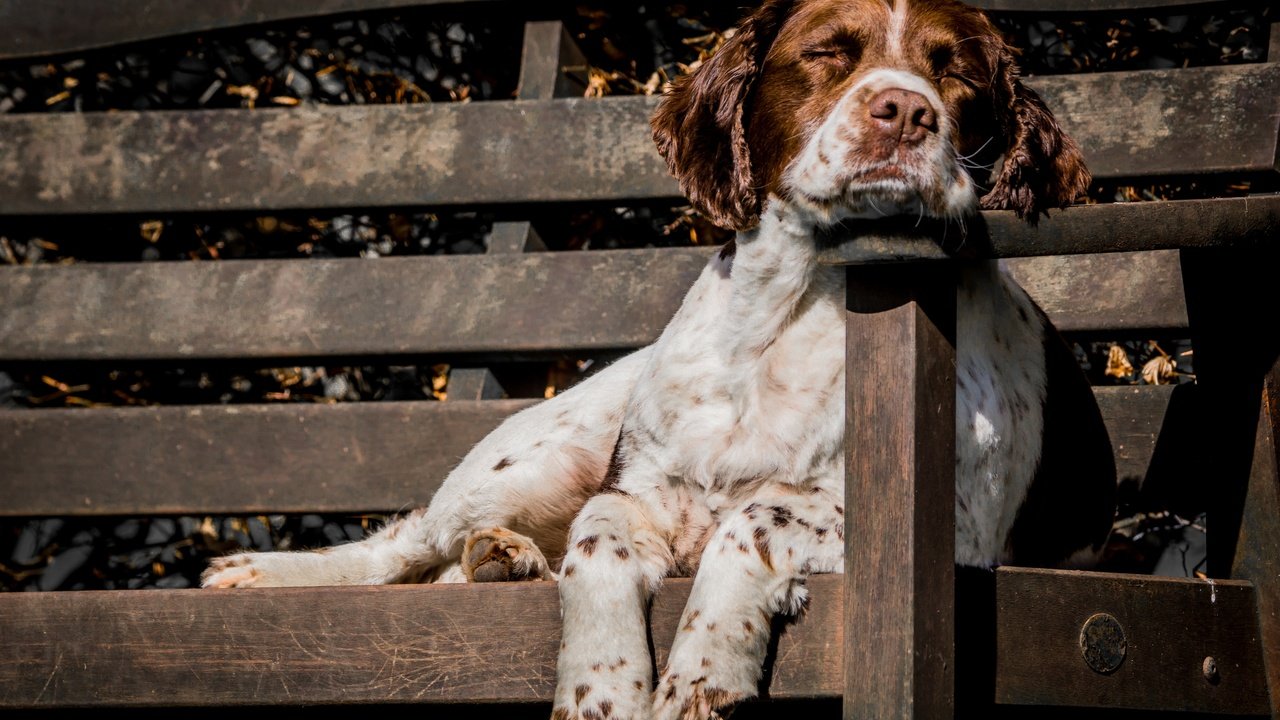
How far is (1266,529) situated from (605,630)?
108 centimetres

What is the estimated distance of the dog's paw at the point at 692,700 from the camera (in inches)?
73.3

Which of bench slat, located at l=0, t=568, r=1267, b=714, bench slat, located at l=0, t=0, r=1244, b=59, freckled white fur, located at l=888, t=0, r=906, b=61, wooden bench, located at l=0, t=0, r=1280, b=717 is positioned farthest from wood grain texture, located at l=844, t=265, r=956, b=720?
bench slat, located at l=0, t=0, r=1244, b=59

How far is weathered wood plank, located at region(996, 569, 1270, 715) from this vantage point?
1941 mm

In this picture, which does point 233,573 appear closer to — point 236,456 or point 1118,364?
point 236,456

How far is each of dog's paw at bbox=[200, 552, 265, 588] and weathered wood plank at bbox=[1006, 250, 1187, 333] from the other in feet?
6.20

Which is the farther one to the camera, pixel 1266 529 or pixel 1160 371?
pixel 1160 371

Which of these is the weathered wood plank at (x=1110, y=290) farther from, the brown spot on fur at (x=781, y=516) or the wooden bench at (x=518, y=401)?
the brown spot on fur at (x=781, y=516)

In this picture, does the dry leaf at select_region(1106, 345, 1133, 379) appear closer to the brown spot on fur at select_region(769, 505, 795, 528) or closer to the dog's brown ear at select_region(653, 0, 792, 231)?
the dog's brown ear at select_region(653, 0, 792, 231)

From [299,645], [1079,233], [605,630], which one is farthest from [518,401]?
[1079,233]

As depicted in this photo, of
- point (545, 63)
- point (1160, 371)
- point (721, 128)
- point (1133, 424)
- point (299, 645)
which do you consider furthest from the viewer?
point (545, 63)

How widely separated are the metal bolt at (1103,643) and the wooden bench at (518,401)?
0.5 inches

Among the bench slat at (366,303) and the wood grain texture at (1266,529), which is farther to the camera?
the bench slat at (366,303)

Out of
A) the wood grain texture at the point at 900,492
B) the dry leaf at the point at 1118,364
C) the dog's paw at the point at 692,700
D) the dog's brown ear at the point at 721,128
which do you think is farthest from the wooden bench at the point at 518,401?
the dog's brown ear at the point at 721,128

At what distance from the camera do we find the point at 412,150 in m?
3.62
